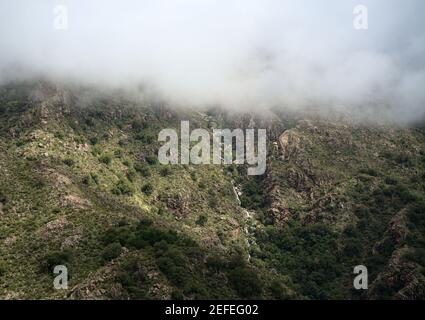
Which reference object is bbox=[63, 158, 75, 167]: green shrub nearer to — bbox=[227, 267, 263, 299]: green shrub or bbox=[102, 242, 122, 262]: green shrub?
bbox=[102, 242, 122, 262]: green shrub

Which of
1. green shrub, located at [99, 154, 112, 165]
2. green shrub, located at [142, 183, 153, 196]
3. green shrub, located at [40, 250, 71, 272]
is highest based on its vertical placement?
green shrub, located at [99, 154, 112, 165]

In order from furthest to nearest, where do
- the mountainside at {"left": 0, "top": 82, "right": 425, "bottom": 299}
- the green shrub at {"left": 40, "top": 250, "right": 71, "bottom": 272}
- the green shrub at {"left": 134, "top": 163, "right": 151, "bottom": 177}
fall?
the green shrub at {"left": 134, "top": 163, "right": 151, "bottom": 177} < the mountainside at {"left": 0, "top": 82, "right": 425, "bottom": 299} < the green shrub at {"left": 40, "top": 250, "right": 71, "bottom": 272}

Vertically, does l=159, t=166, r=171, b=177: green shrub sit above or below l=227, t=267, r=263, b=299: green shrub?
above

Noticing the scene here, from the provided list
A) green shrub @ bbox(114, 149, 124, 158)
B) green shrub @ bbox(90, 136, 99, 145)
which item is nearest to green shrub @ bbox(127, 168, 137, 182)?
green shrub @ bbox(114, 149, 124, 158)

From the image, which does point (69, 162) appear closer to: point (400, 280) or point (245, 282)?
point (245, 282)

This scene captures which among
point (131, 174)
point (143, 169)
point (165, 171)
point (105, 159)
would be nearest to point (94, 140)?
point (105, 159)

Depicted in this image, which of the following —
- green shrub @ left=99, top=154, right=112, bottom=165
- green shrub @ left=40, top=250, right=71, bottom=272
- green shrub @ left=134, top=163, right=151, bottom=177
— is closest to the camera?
Answer: green shrub @ left=40, top=250, right=71, bottom=272

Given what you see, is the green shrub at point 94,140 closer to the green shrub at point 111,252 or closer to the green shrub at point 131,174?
the green shrub at point 131,174

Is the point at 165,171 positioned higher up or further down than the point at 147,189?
higher up
